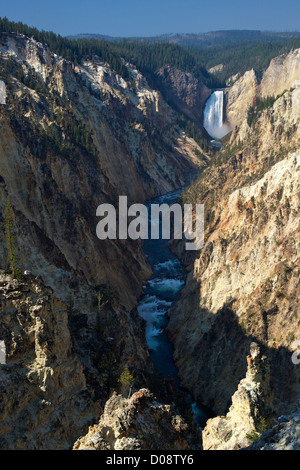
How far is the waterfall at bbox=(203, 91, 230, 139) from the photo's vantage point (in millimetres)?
181375

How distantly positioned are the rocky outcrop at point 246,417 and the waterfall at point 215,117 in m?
155

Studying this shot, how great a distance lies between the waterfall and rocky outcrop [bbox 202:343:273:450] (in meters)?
155

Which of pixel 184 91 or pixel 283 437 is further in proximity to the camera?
pixel 184 91

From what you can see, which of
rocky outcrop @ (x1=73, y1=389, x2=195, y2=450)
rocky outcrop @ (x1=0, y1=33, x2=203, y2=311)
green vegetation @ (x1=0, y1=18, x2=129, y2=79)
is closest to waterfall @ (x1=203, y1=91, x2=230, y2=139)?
rocky outcrop @ (x1=0, y1=33, x2=203, y2=311)

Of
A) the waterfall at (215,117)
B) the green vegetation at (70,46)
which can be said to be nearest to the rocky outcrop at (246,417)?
the green vegetation at (70,46)

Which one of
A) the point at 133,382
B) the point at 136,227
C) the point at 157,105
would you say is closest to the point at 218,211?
the point at 136,227

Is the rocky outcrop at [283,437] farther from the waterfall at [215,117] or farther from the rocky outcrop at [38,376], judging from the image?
the waterfall at [215,117]

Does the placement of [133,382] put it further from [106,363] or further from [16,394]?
[16,394]

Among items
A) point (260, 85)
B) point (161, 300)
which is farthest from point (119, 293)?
point (260, 85)

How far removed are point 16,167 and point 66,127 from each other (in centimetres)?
3801

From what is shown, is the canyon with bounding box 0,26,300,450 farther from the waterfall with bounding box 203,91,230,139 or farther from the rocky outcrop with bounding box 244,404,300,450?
the waterfall with bounding box 203,91,230,139

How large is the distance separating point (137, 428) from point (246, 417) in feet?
38.3

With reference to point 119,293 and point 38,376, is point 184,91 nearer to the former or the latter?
point 119,293

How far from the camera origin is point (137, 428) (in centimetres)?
1941
